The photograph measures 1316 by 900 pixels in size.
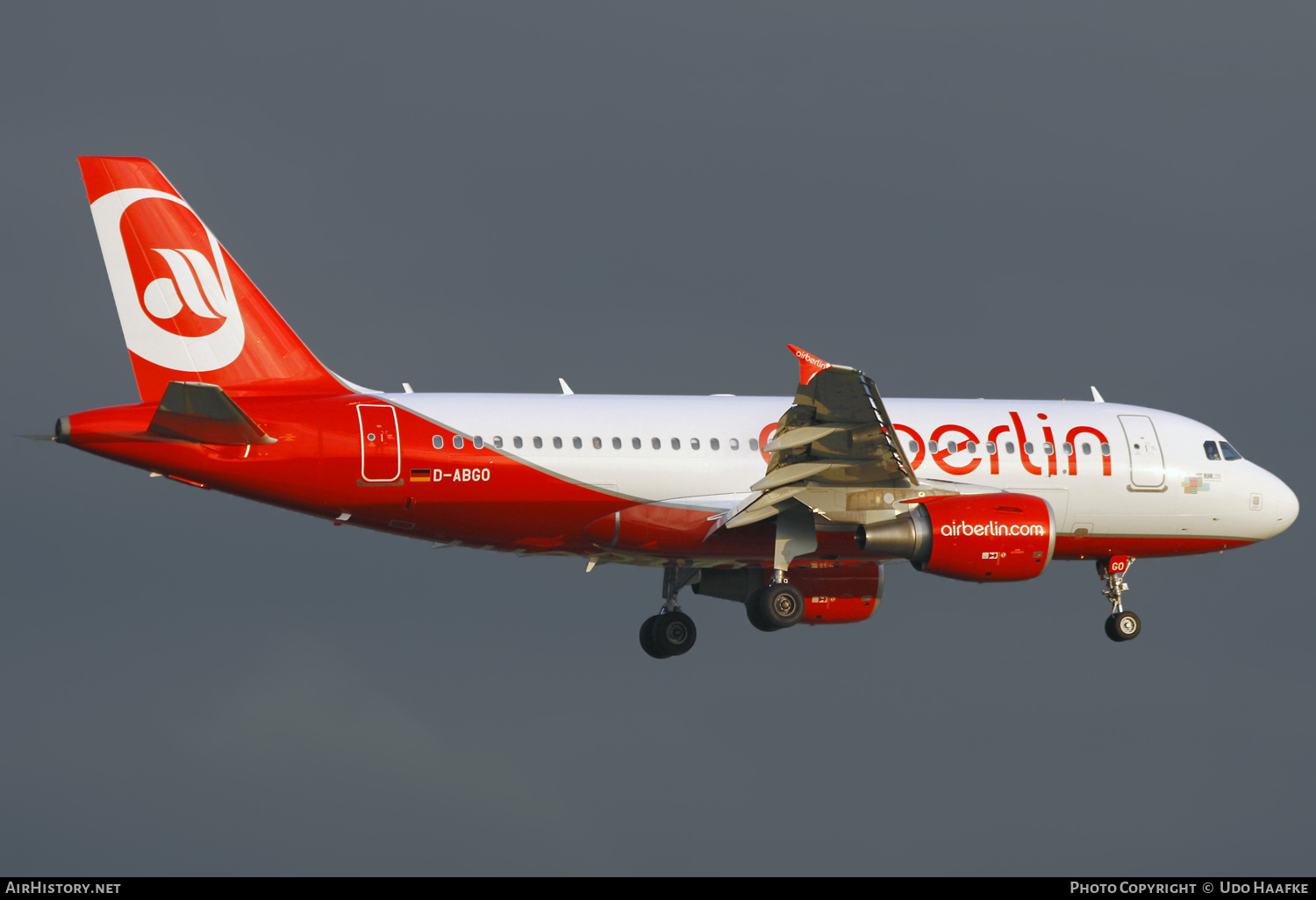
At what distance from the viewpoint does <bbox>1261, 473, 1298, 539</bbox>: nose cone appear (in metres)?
35.1

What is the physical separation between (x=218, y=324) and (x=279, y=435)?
258 centimetres

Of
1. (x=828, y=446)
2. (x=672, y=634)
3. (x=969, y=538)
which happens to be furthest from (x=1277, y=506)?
(x=672, y=634)

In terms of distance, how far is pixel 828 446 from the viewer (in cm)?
2930

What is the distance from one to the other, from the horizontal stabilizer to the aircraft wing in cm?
874

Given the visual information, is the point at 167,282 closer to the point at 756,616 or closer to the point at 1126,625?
the point at 756,616

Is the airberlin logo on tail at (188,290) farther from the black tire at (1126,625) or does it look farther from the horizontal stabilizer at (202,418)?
the black tire at (1126,625)

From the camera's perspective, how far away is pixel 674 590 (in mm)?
34469

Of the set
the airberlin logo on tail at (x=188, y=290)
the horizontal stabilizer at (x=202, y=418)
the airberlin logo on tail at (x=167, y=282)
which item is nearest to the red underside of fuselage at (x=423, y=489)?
the horizontal stabilizer at (x=202, y=418)

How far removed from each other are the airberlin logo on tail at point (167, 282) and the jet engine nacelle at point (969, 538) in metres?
12.1

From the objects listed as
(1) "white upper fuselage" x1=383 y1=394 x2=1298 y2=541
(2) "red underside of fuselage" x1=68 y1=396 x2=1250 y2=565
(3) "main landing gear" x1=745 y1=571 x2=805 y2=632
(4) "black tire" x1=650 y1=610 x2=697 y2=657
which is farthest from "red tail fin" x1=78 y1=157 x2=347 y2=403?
(3) "main landing gear" x1=745 y1=571 x2=805 y2=632

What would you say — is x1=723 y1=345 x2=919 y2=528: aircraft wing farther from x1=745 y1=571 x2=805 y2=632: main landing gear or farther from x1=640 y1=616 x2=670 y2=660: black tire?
x1=640 y1=616 x2=670 y2=660: black tire

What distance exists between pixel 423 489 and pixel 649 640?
7341mm

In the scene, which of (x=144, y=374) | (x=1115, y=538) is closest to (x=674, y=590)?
(x=1115, y=538)

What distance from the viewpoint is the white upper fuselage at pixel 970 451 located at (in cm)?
3011
